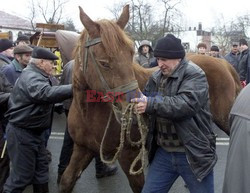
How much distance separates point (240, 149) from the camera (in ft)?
3.97

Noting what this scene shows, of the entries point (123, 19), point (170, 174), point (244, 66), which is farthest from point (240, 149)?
point (244, 66)

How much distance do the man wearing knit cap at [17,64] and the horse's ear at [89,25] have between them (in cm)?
252

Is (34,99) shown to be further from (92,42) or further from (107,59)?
(107,59)

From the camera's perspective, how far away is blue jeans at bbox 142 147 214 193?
2.46m

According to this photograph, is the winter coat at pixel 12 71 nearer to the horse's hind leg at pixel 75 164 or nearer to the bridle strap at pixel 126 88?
the horse's hind leg at pixel 75 164

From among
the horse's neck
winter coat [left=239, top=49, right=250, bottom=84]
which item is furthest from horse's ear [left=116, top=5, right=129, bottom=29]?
winter coat [left=239, top=49, right=250, bottom=84]

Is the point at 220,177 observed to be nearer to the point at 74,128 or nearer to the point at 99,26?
the point at 74,128

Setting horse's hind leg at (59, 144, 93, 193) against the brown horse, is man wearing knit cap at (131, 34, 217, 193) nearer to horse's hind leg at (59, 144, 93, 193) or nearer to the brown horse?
the brown horse

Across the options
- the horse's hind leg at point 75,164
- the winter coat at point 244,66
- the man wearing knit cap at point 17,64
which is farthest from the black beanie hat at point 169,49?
the winter coat at point 244,66

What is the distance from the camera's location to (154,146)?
2713mm

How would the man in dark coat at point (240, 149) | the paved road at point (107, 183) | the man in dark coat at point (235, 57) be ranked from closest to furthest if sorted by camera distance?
the man in dark coat at point (240, 149)
the paved road at point (107, 183)
the man in dark coat at point (235, 57)

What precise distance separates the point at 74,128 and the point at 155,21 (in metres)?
33.0

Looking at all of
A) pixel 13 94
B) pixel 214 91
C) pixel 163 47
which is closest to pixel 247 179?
pixel 163 47

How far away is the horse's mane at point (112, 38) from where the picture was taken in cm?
256
